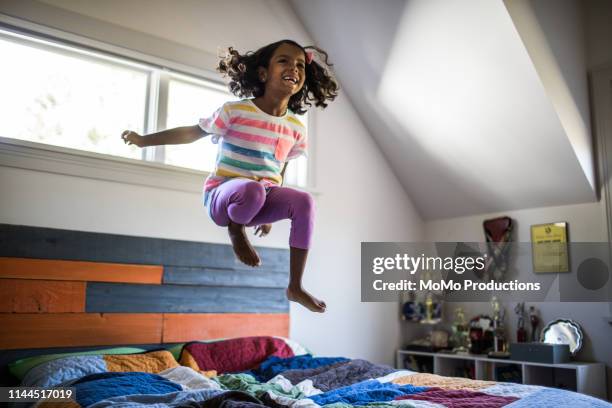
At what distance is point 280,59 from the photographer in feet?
5.91

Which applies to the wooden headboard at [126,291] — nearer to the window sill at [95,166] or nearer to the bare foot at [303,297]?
the window sill at [95,166]

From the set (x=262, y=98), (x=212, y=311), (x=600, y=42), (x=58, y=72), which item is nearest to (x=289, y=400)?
(x=262, y=98)

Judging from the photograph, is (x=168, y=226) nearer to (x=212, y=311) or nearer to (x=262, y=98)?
(x=212, y=311)

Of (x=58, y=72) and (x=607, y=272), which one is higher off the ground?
(x=58, y=72)

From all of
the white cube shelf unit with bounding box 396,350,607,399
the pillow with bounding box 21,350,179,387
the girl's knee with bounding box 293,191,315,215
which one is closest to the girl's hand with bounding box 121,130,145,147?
the girl's knee with bounding box 293,191,315,215

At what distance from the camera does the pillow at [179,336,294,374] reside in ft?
9.45

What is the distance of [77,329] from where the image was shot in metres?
2.85

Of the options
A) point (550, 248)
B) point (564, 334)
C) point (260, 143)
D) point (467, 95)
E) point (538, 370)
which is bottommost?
point (538, 370)

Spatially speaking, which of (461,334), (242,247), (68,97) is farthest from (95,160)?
(461,334)

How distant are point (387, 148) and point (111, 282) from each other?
2.33 metres

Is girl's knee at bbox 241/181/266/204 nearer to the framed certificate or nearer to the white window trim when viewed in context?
the white window trim

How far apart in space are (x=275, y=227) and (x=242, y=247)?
6.26 feet

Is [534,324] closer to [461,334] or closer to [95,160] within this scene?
[461,334]

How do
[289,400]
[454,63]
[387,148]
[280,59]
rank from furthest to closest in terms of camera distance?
[387,148] < [454,63] < [289,400] < [280,59]
